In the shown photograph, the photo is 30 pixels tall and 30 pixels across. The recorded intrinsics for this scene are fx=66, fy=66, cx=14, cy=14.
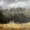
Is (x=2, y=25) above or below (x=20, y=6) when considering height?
below

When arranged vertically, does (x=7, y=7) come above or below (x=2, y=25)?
above

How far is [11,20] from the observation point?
1.39 ft

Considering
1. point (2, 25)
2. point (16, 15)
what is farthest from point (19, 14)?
point (2, 25)

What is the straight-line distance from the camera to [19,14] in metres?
0.42

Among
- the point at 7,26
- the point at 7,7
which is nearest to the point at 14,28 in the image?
the point at 7,26

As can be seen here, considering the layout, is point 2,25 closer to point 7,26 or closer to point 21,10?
point 7,26

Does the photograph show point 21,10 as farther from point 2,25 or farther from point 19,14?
point 2,25

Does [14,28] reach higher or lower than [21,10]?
lower

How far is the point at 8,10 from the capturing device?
43 cm

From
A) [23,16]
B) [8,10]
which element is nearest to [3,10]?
[8,10]

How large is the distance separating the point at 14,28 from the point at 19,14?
0.09 meters

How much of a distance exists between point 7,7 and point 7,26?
0.41 feet

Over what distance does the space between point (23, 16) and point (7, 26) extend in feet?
0.39

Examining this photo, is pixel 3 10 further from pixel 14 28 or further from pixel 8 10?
pixel 14 28
